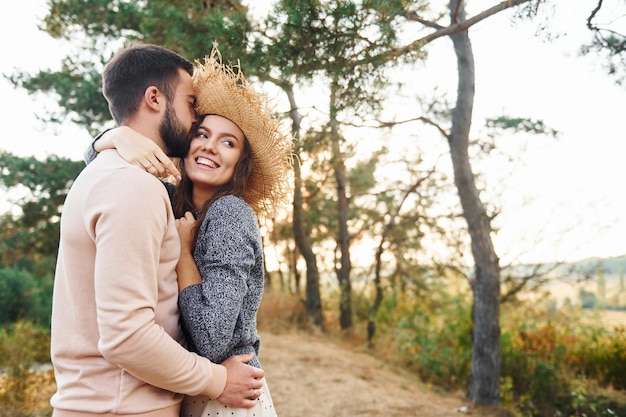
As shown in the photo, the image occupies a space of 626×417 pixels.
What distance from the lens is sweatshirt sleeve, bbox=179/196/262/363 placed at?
1.52m

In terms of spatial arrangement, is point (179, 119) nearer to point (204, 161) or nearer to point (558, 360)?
point (204, 161)

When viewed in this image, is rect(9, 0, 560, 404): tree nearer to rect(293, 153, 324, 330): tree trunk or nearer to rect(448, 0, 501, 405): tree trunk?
rect(448, 0, 501, 405): tree trunk

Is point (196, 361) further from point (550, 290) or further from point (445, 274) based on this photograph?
point (445, 274)

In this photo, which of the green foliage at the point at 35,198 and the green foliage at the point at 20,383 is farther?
the green foliage at the point at 35,198

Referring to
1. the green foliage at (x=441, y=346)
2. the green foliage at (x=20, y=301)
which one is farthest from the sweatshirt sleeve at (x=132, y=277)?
the green foliage at (x=20, y=301)

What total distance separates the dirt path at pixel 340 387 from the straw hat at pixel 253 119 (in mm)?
3774

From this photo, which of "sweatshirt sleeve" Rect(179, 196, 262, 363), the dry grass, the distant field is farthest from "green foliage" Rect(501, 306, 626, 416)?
"sweatshirt sleeve" Rect(179, 196, 262, 363)

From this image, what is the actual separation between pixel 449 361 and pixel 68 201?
25.4ft

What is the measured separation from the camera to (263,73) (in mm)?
4879

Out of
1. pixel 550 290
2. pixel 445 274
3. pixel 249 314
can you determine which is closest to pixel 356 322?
pixel 445 274

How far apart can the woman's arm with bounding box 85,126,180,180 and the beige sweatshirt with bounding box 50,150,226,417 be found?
42mm

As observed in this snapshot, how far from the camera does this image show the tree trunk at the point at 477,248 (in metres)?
6.52

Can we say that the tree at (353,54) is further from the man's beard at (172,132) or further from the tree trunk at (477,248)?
the man's beard at (172,132)

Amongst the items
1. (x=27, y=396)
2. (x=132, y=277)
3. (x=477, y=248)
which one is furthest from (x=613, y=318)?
(x=132, y=277)
